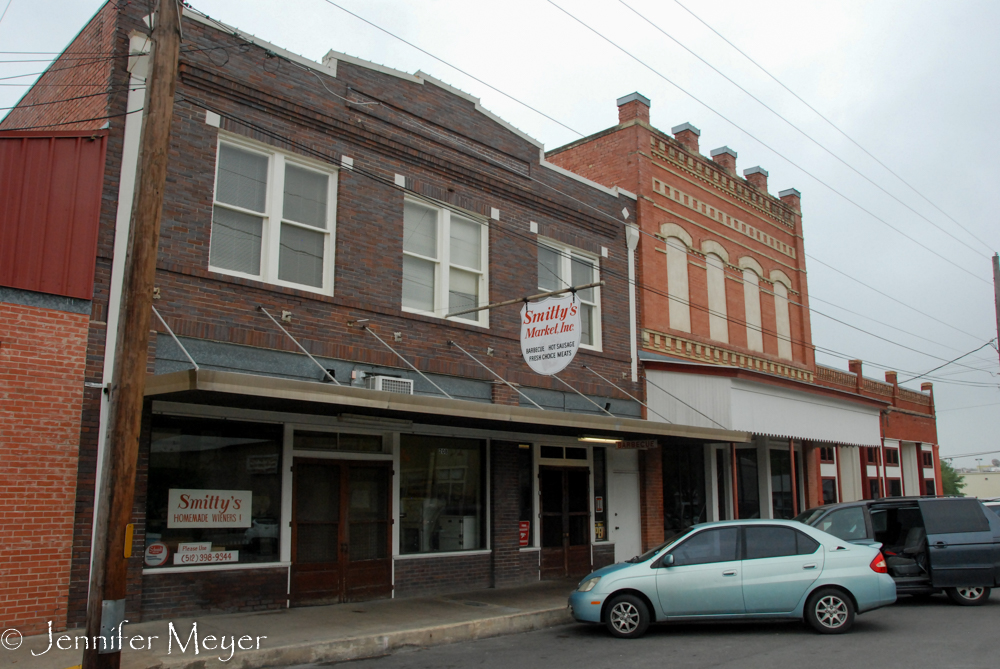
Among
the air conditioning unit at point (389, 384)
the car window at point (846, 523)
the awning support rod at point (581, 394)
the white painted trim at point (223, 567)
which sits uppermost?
the awning support rod at point (581, 394)

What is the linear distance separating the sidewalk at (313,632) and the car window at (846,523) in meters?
4.31

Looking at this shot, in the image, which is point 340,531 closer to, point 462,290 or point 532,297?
point 532,297

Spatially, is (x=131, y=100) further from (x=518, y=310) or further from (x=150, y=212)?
(x=518, y=310)

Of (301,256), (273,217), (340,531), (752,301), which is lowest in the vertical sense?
(340,531)

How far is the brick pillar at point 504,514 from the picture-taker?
14.9 meters

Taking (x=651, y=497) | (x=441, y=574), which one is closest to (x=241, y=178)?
(x=441, y=574)

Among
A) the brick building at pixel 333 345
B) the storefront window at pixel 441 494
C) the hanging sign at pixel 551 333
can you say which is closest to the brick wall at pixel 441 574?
the brick building at pixel 333 345

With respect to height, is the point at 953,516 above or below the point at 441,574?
above

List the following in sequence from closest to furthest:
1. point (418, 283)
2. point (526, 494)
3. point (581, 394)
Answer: point (418, 283) → point (526, 494) → point (581, 394)

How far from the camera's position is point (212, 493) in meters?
11.3

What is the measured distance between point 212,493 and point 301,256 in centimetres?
374

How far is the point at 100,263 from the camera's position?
10477mm

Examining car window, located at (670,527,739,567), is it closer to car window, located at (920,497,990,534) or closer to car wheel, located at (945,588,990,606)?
car window, located at (920,497,990,534)

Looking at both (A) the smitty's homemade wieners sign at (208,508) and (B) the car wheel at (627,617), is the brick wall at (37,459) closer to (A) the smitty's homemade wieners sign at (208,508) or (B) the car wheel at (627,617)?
(A) the smitty's homemade wieners sign at (208,508)
